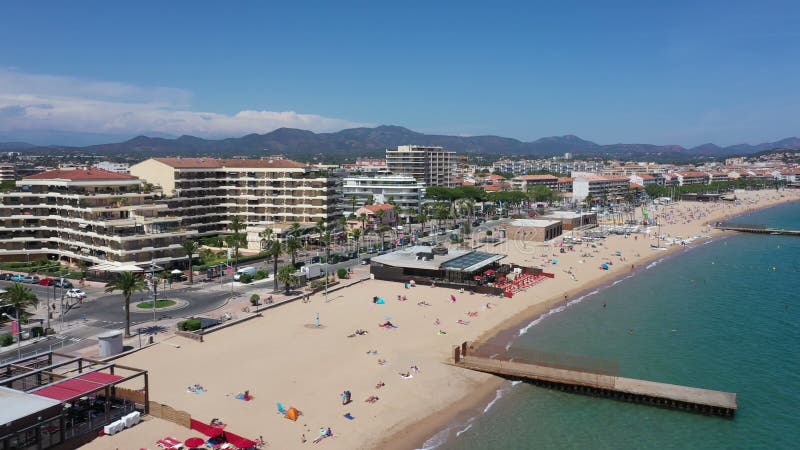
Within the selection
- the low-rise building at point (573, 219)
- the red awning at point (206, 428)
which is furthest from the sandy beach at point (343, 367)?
the low-rise building at point (573, 219)

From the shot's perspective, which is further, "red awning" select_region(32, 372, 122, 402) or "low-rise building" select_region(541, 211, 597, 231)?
"low-rise building" select_region(541, 211, 597, 231)

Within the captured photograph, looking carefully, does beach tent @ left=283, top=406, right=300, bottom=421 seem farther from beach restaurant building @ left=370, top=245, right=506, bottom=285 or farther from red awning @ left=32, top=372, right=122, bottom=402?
beach restaurant building @ left=370, top=245, right=506, bottom=285

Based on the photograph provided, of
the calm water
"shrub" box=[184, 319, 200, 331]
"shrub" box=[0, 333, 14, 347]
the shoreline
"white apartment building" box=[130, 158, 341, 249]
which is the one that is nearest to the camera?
the shoreline

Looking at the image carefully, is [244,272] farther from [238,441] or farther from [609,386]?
[609,386]

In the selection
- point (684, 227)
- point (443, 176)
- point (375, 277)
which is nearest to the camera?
point (375, 277)

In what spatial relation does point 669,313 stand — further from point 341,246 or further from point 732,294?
point 341,246

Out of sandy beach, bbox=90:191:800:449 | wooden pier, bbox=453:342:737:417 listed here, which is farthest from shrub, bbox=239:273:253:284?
wooden pier, bbox=453:342:737:417

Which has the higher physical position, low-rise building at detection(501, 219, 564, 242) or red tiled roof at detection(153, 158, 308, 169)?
red tiled roof at detection(153, 158, 308, 169)

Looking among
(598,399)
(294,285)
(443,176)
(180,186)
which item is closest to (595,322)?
(598,399)
